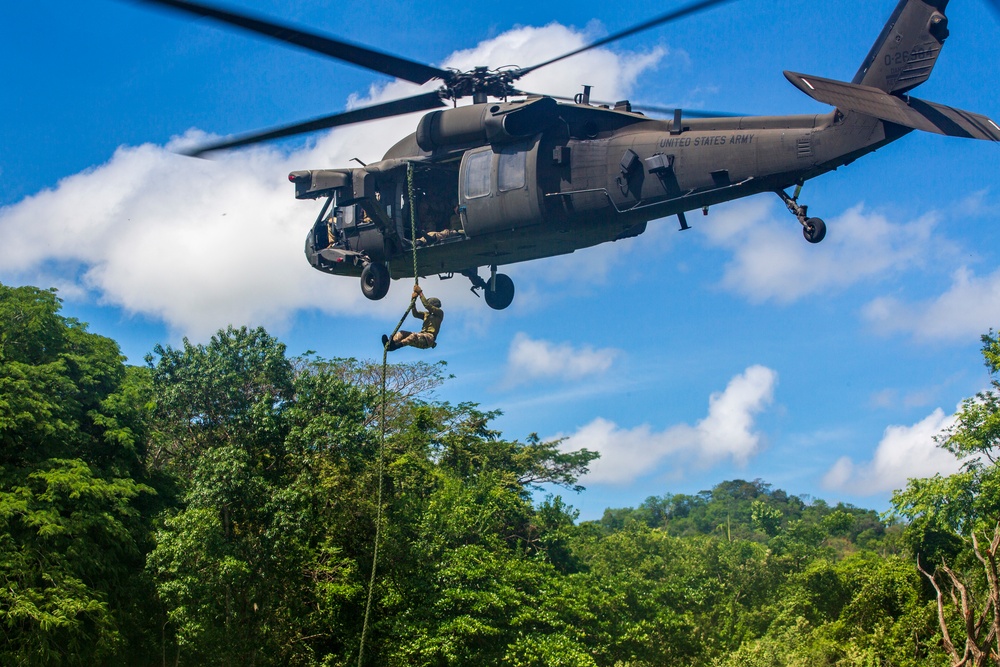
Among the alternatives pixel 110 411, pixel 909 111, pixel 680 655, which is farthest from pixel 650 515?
pixel 909 111

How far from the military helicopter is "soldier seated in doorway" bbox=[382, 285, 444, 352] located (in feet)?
8.94

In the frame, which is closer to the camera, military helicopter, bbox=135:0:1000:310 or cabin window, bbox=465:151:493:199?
military helicopter, bbox=135:0:1000:310

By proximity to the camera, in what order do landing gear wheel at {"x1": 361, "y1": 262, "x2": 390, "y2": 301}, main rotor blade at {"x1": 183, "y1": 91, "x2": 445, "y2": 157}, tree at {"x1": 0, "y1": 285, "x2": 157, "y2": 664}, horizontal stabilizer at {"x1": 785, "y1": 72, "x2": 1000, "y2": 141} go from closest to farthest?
1. horizontal stabilizer at {"x1": 785, "y1": 72, "x2": 1000, "y2": 141}
2. main rotor blade at {"x1": 183, "y1": 91, "x2": 445, "y2": 157}
3. landing gear wheel at {"x1": 361, "y1": 262, "x2": 390, "y2": 301}
4. tree at {"x1": 0, "y1": 285, "x2": 157, "y2": 664}

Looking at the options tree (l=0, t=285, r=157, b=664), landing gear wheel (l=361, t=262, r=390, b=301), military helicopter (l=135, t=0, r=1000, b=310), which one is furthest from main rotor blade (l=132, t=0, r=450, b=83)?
tree (l=0, t=285, r=157, b=664)

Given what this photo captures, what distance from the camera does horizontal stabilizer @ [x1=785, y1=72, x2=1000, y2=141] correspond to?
14.1 m

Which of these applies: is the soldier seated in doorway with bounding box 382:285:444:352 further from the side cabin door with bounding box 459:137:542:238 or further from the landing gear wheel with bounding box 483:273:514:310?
the landing gear wheel with bounding box 483:273:514:310

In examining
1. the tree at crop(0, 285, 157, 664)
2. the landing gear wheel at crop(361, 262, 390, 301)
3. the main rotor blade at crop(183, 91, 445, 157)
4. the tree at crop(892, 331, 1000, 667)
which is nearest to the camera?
the main rotor blade at crop(183, 91, 445, 157)

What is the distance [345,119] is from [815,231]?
8398 millimetres

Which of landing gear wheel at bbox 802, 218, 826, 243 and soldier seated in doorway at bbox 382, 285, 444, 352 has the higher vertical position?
landing gear wheel at bbox 802, 218, 826, 243

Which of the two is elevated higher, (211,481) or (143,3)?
(143,3)

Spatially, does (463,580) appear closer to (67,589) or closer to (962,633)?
(67,589)

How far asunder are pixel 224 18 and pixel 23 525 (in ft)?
43.7

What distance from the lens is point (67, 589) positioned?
22.8 meters

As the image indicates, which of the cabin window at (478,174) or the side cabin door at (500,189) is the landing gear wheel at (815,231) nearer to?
the side cabin door at (500,189)
